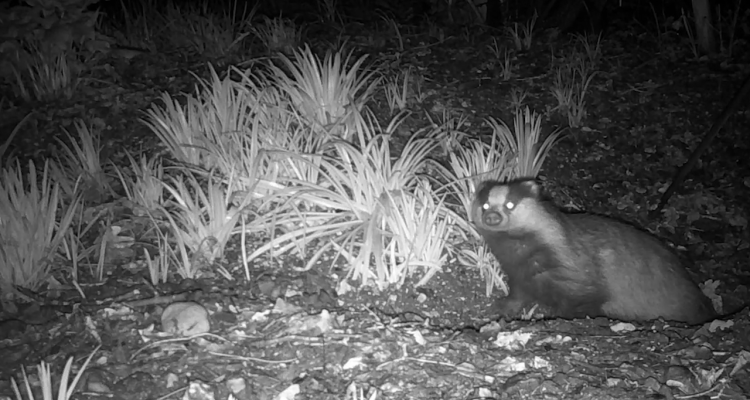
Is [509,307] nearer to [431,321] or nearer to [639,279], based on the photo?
[431,321]

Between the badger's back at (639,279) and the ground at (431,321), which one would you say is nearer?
the ground at (431,321)

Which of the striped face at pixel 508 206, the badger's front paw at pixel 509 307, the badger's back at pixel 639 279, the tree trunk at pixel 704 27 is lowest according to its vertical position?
the badger's front paw at pixel 509 307

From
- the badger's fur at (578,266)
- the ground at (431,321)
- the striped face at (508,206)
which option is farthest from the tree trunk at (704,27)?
the striped face at (508,206)

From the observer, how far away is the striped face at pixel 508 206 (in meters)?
3.54

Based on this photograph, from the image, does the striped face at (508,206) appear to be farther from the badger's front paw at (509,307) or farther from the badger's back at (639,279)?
the badger's front paw at (509,307)

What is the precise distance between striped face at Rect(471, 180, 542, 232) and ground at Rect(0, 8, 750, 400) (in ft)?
0.98

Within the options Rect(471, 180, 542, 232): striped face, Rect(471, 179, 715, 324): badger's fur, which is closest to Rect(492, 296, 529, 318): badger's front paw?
Rect(471, 179, 715, 324): badger's fur

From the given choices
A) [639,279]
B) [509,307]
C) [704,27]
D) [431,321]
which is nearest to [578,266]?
[639,279]

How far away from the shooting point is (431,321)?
314 centimetres

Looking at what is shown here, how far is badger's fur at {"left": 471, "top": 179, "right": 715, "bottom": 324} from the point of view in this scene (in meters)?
3.54

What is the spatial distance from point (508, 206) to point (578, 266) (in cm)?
49

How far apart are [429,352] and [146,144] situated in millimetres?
2677

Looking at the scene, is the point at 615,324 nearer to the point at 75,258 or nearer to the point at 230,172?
the point at 230,172

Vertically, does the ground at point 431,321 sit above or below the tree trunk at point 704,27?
below
